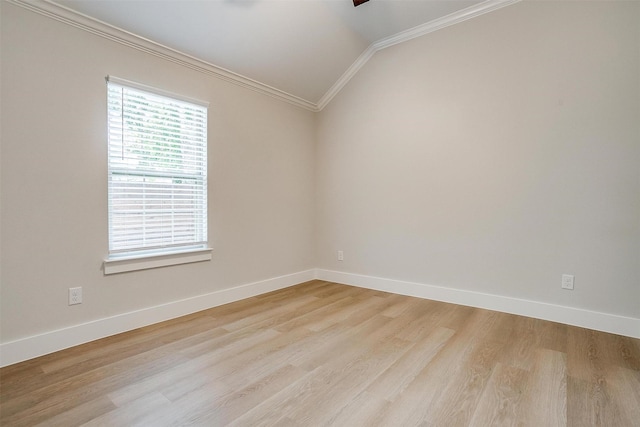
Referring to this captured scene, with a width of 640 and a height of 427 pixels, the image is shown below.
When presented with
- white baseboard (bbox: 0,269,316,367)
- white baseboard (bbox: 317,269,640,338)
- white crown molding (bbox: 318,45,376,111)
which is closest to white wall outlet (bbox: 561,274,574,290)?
white baseboard (bbox: 317,269,640,338)

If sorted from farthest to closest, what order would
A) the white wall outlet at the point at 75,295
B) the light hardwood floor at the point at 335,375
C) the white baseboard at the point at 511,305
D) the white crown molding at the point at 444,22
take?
1. the white crown molding at the point at 444,22
2. the white baseboard at the point at 511,305
3. the white wall outlet at the point at 75,295
4. the light hardwood floor at the point at 335,375

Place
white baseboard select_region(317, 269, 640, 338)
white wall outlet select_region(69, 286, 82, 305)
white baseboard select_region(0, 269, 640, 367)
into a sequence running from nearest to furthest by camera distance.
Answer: white baseboard select_region(0, 269, 640, 367)
white wall outlet select_region(69, 286, 82, 305)
white baseboard select_region(317, 269, 640, 338)

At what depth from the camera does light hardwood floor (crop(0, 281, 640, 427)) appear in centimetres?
156

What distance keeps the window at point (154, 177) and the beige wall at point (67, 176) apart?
0.08m

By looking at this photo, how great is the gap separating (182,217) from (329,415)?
2.17 metres

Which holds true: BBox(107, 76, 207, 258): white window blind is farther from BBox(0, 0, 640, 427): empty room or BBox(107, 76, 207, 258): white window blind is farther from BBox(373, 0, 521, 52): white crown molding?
BBox(373, 0, 521, 52): white crown molding

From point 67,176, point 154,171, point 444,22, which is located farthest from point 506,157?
point 67,176

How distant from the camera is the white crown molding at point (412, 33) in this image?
3061 mm

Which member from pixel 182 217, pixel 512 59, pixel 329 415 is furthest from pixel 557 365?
pixel 182 217

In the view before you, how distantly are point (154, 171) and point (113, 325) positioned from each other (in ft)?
4.19

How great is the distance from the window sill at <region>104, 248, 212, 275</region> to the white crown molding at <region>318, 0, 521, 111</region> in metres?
2.55

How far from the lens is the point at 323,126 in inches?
172

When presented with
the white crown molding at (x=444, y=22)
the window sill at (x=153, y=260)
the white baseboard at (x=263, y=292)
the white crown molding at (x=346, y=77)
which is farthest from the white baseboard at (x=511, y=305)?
the white crown molding at (x=444, y=22)

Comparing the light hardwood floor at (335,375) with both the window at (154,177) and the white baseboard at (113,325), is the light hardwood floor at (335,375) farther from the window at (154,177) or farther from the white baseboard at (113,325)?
the window at (154,177)
